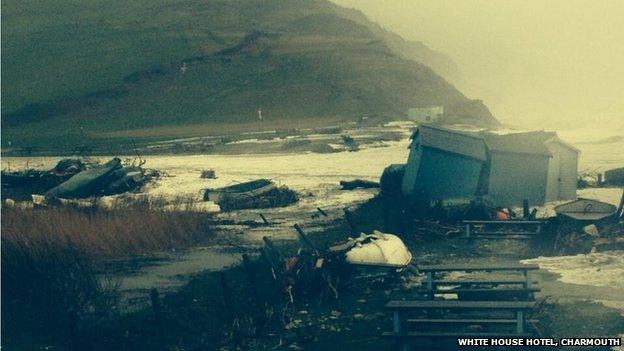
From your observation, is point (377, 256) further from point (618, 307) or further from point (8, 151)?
point (8, 151)

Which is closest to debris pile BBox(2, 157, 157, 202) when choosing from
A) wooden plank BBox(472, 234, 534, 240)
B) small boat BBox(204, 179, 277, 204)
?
small boat BBox(204, 179, 277, 204)

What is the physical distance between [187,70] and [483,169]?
251 feet

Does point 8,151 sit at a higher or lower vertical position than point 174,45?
lower

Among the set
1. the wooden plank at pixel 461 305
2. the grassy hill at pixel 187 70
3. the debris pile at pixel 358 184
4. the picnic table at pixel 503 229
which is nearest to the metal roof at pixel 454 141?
the picnic table at pixel 503 229

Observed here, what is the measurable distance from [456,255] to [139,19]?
10506 cm

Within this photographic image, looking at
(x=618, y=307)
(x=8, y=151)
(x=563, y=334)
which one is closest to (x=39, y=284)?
(x=563, y=334)

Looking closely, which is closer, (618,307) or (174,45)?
(618,307)

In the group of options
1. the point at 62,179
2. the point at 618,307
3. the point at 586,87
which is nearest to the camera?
the point at 618,307

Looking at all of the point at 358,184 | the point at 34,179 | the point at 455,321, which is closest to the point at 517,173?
the point at 358,184

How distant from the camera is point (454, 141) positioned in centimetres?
2322

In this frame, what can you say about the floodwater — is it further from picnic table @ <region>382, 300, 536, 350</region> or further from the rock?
picnic table @ <region>382, 300, 536, 350</region>

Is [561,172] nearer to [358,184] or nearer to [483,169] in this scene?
[483,169]

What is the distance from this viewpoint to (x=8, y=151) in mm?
58500

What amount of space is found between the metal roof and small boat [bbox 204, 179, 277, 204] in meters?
5.31
